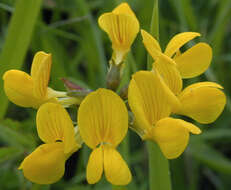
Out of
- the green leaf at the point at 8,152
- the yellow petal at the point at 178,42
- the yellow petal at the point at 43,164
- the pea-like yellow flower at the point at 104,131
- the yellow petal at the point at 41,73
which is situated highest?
the yellow petal at the point at 178,42

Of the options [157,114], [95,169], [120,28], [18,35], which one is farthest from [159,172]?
[18,35]

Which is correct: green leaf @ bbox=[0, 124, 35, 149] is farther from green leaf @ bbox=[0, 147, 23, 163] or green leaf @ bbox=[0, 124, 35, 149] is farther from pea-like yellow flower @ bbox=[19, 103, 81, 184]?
pea-like yellow flower @ bbox=[19, 103, 81, 184]

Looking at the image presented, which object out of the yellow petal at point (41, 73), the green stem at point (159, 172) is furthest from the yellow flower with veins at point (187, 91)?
the yellow petal at point (41, 73)

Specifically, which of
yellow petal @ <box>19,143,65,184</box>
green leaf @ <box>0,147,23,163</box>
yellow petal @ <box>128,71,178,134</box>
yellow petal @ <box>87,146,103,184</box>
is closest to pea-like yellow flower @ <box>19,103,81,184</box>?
yellow petal @ <box>19,143,65,184</box>

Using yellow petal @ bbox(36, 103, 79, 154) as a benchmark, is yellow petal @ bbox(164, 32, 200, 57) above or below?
above

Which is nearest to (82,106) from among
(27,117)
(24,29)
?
(24,29)

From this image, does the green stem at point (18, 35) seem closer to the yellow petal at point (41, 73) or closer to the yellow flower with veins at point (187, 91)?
the yellow petal at point (41, 73)
